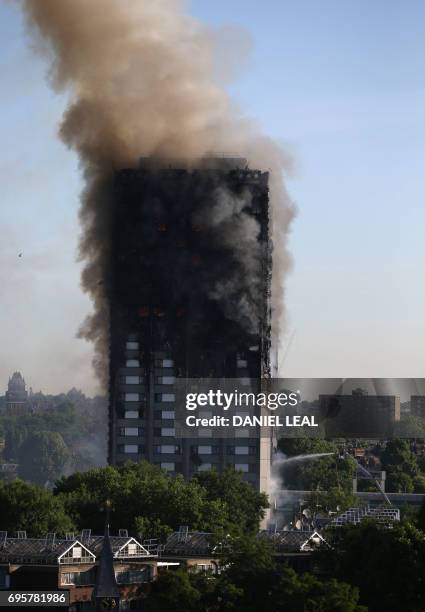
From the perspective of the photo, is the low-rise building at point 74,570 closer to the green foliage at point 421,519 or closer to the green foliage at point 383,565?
the green foliage at point 383,565

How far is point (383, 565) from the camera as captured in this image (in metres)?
170

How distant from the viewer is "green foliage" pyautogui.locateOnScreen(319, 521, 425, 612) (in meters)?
166

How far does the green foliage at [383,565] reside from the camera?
166 metres

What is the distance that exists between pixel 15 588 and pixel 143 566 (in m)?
10.2

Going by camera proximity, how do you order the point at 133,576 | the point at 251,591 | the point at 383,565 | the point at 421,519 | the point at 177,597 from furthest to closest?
the point at 421,519 < the point at 133,576 < the point at 383,565 < the point at 251,591 < the point at 177,597

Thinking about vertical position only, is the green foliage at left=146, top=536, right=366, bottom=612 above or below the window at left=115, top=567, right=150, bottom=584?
below

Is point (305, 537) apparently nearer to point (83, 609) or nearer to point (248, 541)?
point (248, 541)

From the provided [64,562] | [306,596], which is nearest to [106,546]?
[64,562]

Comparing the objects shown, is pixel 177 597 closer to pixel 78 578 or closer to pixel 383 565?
pixel 78 578

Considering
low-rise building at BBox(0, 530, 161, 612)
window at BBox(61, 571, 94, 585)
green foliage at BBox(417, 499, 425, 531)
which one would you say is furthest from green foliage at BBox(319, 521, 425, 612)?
window at BBox(61, 571, 94, 585)

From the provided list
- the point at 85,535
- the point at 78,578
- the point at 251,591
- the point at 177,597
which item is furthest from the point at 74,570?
the point at 85,535

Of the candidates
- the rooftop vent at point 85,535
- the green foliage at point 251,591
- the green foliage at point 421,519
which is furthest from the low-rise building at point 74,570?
the green foliage at point 421,519

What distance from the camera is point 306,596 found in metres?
161

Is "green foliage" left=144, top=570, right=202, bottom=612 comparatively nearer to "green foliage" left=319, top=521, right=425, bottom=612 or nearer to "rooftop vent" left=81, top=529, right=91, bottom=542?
"green foliage" left=319, top=521, right=425, bottom=612
